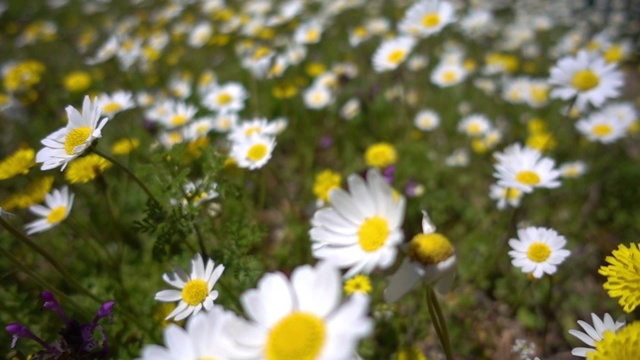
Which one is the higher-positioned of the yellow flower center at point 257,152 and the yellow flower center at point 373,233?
the yellow flower center at point 373,233

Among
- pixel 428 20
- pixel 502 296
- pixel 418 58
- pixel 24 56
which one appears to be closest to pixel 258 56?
pixel 428 20

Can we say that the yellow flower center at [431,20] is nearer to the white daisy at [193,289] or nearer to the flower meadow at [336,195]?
the flower meadow at [336,195]

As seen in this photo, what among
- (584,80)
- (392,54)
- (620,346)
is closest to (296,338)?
(620,346)

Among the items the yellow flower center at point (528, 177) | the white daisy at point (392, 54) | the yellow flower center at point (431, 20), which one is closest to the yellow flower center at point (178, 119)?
the white daisy at point (392, 54)

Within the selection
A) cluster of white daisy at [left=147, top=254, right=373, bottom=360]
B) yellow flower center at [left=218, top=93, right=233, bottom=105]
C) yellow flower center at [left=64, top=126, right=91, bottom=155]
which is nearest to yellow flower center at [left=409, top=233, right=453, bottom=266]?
cluster of white daisy at [left=147, top=254, right=373, bottom=360]

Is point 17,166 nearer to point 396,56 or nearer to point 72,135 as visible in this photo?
point 72,135

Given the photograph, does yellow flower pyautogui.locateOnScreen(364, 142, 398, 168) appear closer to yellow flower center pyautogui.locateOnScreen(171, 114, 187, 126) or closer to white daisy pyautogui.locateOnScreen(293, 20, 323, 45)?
yellow flower center pyautogui.locateOnScreen(171, 114, 187, 126)
